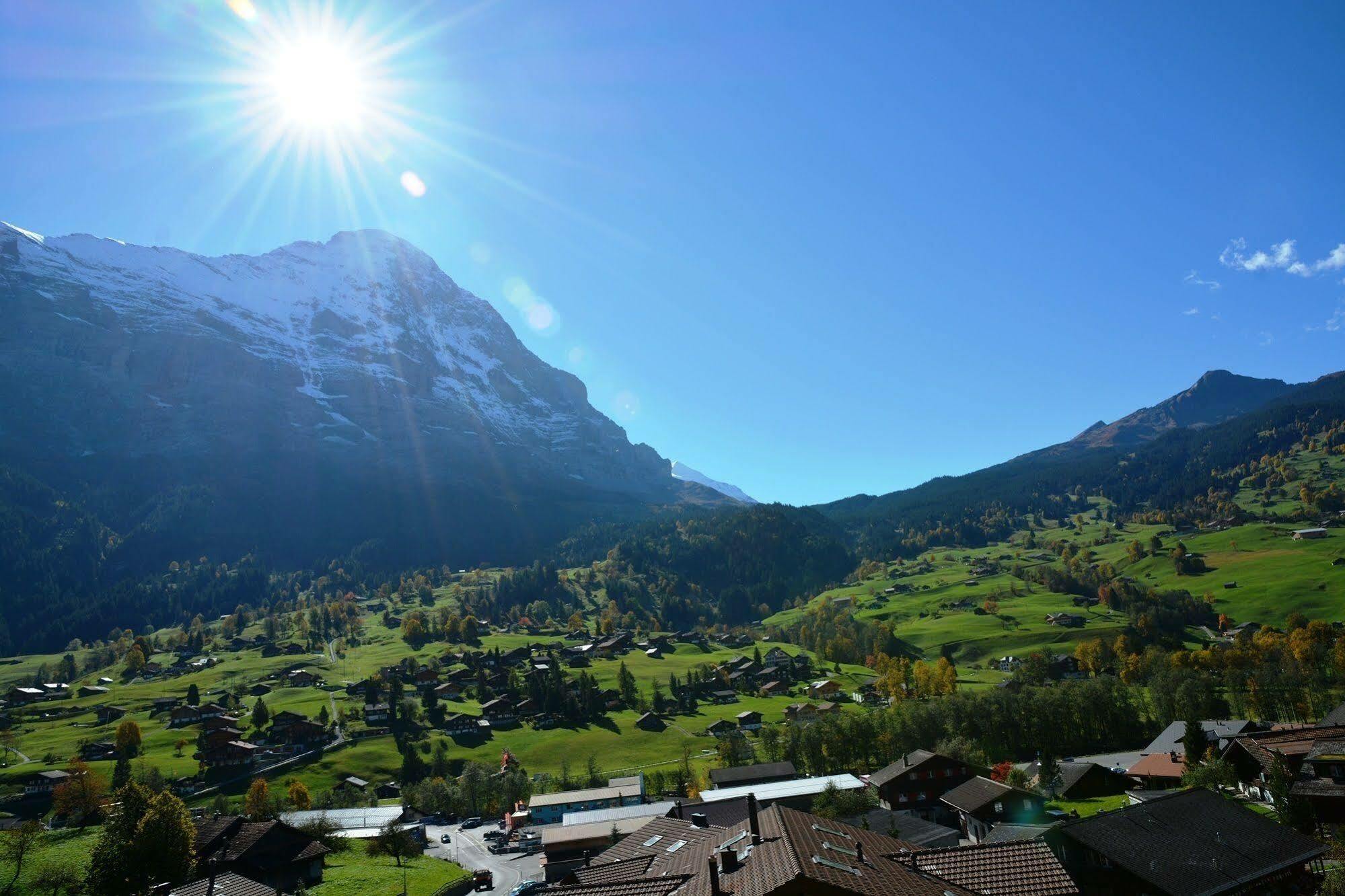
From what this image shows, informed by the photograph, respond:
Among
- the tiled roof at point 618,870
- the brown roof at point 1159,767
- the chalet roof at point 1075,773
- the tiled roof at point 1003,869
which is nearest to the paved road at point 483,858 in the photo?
the tiled roof at point 618,870

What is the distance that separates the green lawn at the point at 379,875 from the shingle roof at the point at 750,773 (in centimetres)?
3733

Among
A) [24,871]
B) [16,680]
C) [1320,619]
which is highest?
[16,680]

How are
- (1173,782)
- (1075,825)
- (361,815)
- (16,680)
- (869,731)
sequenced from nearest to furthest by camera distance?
(1075,825), (1173,782), (361,815), (869,731), (16,680)

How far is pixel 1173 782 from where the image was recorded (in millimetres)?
77250

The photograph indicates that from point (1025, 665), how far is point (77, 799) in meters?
159

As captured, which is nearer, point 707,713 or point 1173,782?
point 1173,782

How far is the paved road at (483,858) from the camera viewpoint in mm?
68625

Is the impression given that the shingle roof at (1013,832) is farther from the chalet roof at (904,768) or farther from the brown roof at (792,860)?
the chalet roof at (904,768)

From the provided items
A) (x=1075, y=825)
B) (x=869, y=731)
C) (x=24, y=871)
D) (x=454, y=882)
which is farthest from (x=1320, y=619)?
(x=24, y=871)

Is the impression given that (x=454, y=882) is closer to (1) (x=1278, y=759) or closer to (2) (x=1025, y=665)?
(1) (x=1278, y=759)

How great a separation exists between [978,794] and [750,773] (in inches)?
1291

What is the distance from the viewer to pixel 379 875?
62969 millimetres

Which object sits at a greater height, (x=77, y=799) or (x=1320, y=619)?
(x=77, y=799)

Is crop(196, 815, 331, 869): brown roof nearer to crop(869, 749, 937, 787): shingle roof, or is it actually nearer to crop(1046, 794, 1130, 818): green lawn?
crop(869, 749, 937, 787): shingle roof
